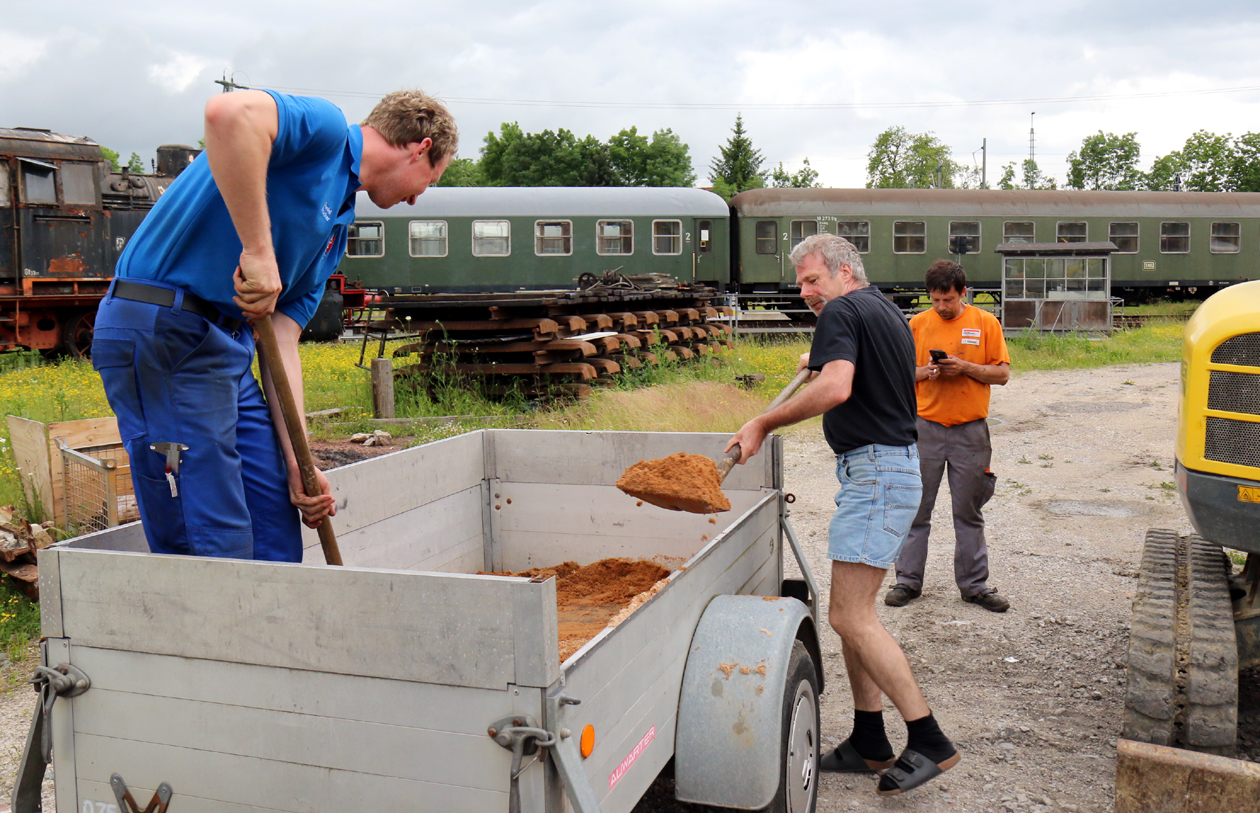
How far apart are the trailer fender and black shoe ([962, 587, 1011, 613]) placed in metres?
2.93

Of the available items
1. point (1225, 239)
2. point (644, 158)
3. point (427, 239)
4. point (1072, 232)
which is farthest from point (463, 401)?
point (644, 158)

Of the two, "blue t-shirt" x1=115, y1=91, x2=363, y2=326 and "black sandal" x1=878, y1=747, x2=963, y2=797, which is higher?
"blue t-shirt" x1=115, y1=91, x2=363, y2=326

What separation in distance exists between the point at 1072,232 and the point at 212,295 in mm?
25507

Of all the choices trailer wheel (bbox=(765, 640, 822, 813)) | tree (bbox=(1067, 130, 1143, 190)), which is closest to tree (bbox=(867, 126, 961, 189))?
tree (bbox=(1067, 130, 1143, 190))

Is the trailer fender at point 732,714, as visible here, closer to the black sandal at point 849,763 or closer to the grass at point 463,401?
the black sandal at point 849,763

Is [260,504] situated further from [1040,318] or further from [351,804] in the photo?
[1040,318]

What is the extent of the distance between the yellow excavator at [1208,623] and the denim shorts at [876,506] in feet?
2.75

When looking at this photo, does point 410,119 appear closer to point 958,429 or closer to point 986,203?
point 958,429

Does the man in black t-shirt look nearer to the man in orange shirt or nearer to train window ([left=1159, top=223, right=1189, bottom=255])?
the man in orange shirt

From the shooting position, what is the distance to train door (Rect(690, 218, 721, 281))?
22.4m

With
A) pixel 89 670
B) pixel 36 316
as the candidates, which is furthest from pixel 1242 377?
pixel 36 316

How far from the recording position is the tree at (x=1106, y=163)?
70.3 meters

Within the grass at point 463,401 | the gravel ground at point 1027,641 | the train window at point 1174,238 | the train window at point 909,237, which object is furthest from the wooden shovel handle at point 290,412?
the train window at point 1174,238

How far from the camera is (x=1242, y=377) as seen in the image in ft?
10.3
